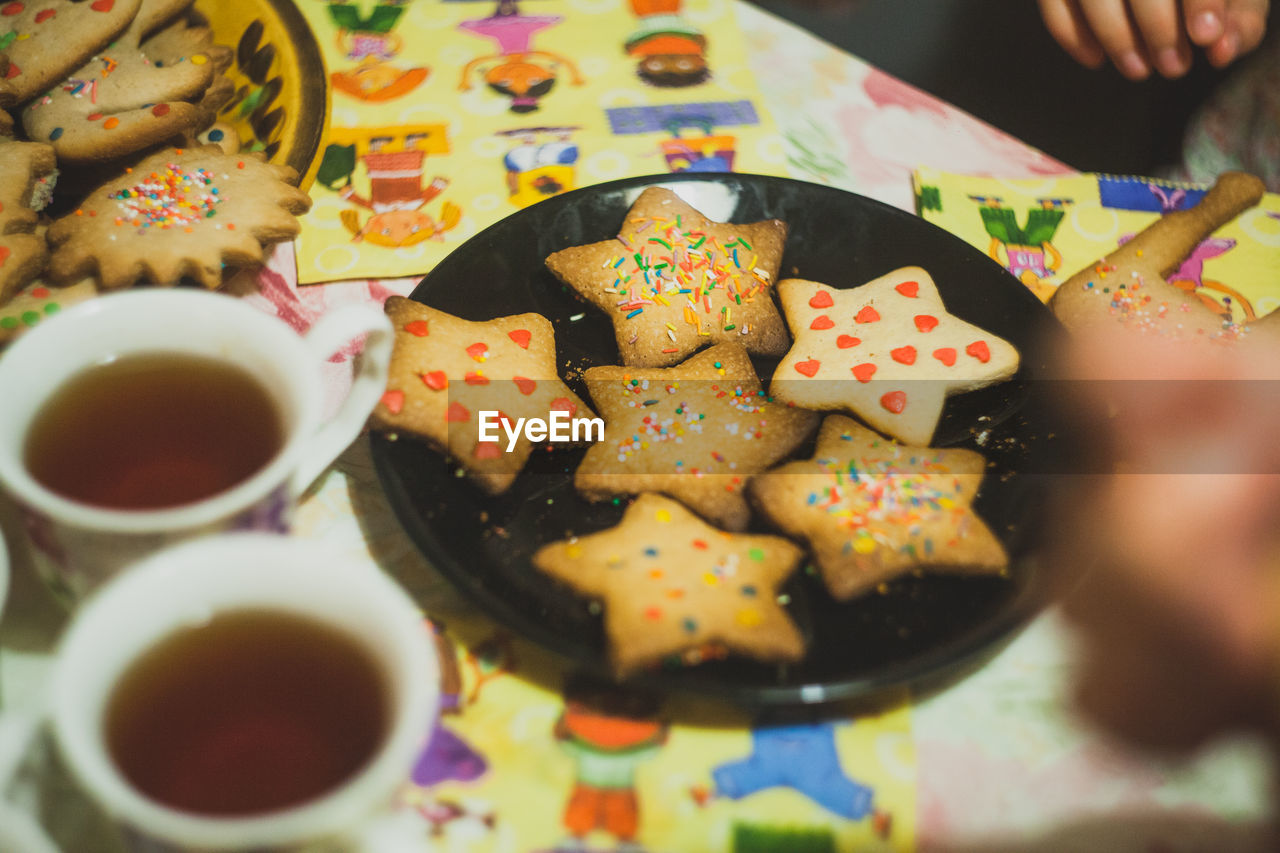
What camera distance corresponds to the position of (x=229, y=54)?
4.00 ft

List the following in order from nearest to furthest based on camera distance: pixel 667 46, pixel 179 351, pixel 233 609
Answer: pixel 233 609 < pixel 179 351 < pixel 667 46

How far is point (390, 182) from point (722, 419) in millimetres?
620

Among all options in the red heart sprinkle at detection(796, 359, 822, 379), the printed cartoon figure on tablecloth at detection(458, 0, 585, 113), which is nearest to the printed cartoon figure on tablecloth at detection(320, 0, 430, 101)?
the printed cartoon figure on tablecloth at detection(458, 0, 585, 113)

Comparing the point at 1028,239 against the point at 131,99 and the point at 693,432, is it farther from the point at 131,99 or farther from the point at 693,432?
the point at 131,99

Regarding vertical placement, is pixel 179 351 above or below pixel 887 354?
above

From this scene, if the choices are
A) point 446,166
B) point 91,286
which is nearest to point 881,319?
point 446,166

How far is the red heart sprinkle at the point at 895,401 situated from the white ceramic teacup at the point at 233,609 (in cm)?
63

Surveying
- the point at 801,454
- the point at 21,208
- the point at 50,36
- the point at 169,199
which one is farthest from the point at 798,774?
the point at 50,36

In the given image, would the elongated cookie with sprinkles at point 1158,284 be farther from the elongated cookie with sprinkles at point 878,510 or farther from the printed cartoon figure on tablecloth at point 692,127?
the printed cartoon figure on tablecloth at point 692,127

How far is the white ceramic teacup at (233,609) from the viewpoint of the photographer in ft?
1.60

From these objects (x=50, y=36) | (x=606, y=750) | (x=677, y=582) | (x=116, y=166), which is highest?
(x=50, y=36)

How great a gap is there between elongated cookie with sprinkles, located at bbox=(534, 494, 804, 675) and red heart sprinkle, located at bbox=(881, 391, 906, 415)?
24 centimetres

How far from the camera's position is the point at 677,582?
824 millimetres

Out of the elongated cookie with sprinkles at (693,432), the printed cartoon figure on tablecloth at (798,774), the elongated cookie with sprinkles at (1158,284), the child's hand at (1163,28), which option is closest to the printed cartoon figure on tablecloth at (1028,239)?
the elongated cookie with sprinkles at (1158,284)
